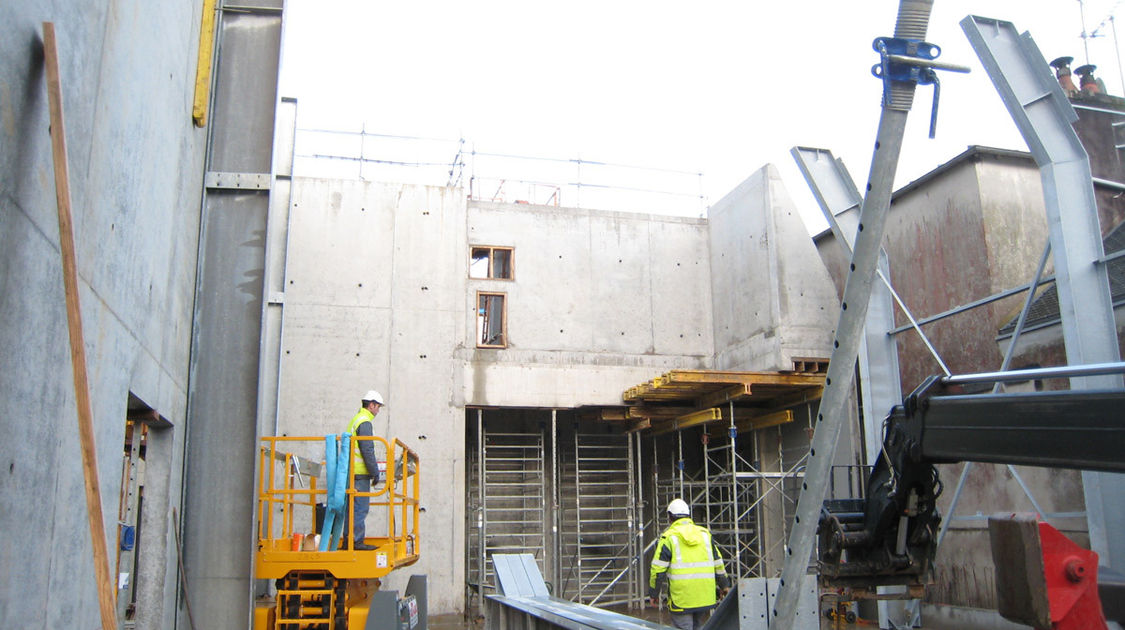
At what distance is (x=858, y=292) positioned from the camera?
399cm

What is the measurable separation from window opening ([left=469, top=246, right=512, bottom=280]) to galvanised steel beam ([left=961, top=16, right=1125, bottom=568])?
32.8ft

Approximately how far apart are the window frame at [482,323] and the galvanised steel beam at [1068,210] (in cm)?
1008

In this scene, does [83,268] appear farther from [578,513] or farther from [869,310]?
[578,513]

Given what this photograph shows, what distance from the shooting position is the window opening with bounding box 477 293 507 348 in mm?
18031

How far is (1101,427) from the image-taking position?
363 cm

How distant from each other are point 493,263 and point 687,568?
33.7 ft

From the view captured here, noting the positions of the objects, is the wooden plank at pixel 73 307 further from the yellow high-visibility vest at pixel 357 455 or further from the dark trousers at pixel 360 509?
the yellow high-visibility vest at pixel 357 455

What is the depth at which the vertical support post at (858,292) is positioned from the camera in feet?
12.7

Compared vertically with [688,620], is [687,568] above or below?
above

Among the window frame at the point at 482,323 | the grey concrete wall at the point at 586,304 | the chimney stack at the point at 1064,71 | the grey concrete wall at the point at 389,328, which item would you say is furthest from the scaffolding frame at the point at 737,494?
the chimney stack at the point at 1064,71

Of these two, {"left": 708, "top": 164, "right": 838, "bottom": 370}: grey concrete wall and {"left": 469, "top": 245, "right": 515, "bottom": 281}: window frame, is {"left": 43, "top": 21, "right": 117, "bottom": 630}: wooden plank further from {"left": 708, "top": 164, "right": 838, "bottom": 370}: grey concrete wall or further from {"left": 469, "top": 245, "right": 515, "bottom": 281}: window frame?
{"left": 469, "top": 245, "right": 515, "bottom": 281}: window frame

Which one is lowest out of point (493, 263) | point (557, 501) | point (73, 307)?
point (557, 501)

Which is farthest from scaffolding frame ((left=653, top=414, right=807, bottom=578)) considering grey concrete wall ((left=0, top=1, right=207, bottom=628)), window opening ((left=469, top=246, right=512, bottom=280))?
grey concrete wall ((left=0, top=1, right=207, bottom=628))

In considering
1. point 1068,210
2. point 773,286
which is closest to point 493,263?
point 773,286
